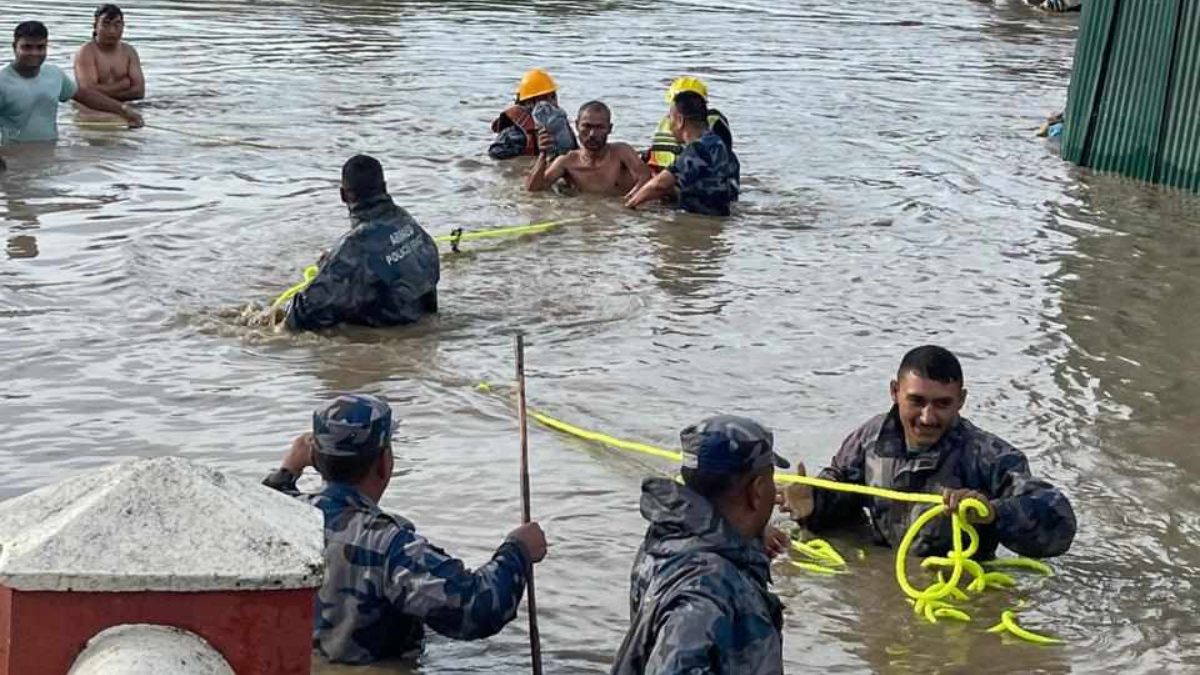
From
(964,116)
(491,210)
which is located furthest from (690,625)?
(964,116)

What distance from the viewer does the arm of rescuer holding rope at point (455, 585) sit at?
5.24 meters

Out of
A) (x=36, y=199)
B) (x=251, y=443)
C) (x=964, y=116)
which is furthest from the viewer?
(x=964, y=116)

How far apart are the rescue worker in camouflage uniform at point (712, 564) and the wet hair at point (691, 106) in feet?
29.3

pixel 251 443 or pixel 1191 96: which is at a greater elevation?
pixel 1191 96

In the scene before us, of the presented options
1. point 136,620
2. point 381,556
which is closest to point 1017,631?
point 381,556

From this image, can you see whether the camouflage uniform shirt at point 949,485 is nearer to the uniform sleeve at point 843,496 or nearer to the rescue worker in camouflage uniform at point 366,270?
the uniform sleeve at point 843,496

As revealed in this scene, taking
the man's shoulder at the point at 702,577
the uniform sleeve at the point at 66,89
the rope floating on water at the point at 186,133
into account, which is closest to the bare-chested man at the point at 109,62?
the rope floating on water at the point at 186,133

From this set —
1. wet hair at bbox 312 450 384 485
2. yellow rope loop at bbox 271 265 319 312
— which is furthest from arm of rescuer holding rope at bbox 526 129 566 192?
wet hair at bbox 312 450 384 485

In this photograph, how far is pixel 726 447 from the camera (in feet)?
14.3

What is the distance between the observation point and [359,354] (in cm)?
974

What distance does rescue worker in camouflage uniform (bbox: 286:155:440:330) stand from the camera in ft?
32.4

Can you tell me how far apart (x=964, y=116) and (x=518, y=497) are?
12832 mm

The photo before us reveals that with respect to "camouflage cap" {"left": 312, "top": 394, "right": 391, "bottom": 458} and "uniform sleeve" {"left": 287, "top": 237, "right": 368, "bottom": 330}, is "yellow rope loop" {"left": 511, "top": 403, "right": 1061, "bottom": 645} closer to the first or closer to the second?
"camouflage cap" {"left": 312, "top": 394, "right": 391, "bottom": 458}

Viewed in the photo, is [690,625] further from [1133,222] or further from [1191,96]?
[1191,96]
